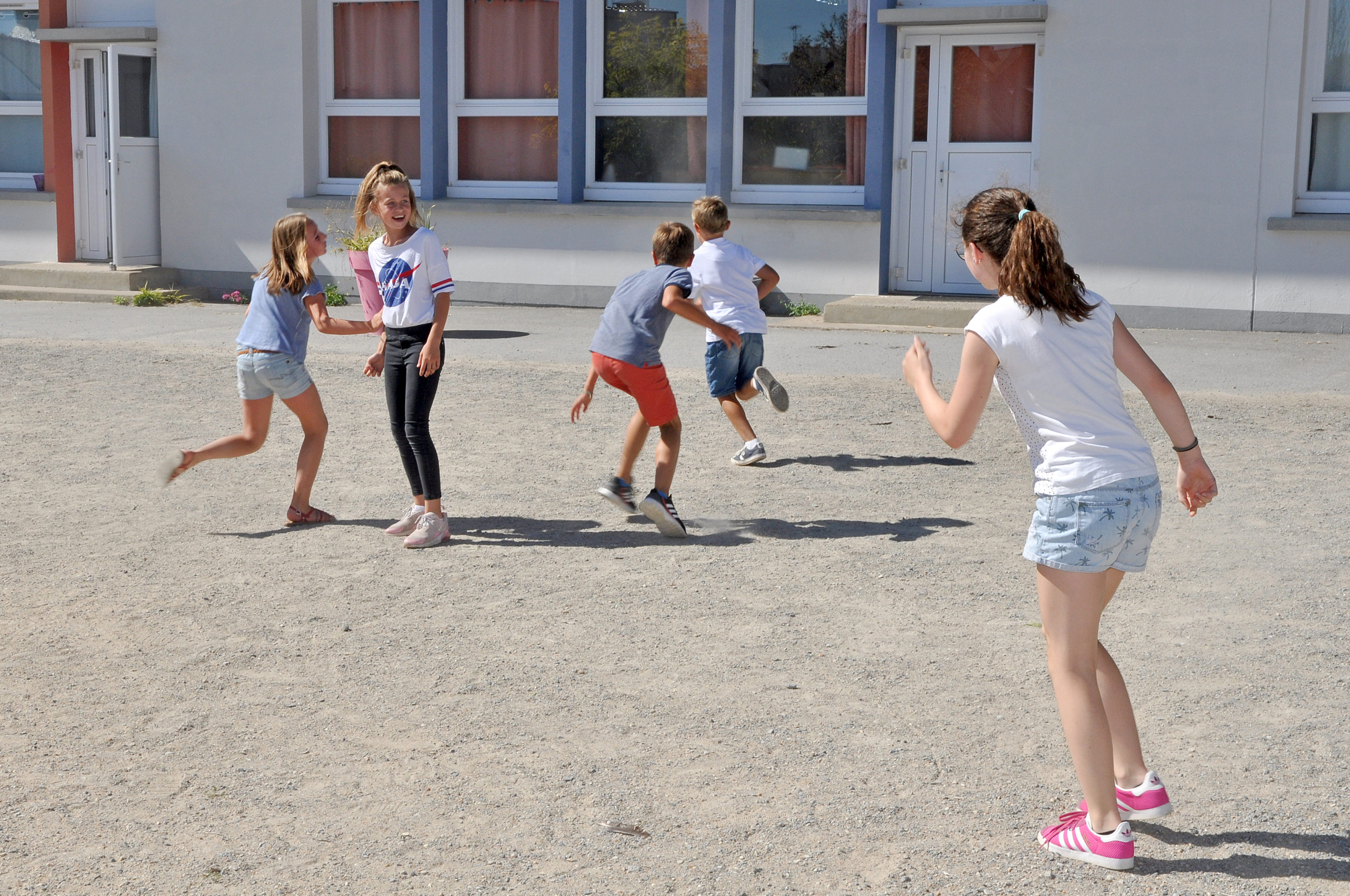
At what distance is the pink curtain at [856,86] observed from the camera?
527 inches

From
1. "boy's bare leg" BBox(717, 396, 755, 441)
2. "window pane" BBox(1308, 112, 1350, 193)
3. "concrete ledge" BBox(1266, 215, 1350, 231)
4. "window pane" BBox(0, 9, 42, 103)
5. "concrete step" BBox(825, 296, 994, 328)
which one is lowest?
"boy's bare leg" BBox(717, 396, 755, 441)

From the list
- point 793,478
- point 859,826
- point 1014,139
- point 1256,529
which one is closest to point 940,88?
point 1014,139

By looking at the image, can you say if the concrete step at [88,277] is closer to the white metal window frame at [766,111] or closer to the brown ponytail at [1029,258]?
the white metal window frame at [766,111]

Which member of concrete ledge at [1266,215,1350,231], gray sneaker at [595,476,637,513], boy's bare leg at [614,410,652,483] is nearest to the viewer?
gray sneaker at [595,476,637,513]

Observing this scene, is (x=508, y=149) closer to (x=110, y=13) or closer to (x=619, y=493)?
(x=110, y=13)

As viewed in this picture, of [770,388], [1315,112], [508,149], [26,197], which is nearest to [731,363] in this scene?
[770,388]

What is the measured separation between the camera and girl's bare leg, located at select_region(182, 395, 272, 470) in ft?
19.9

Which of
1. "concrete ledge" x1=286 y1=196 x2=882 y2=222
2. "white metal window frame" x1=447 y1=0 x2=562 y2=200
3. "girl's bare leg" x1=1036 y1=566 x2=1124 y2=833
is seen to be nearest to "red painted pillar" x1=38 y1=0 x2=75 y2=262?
"concrete ledge" x1=286 y1=196 x2=882 y2=222

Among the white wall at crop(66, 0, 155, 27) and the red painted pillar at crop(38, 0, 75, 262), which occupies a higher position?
the white wall at crop(66, 0, 155, 27)

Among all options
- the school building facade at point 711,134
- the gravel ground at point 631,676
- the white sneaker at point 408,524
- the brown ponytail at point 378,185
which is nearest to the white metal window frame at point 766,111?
the school building facade at point 711,134

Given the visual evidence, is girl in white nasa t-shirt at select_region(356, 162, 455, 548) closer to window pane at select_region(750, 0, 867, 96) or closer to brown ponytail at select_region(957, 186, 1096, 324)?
brown ponytail at select_region(957, 186, 1096, 324)

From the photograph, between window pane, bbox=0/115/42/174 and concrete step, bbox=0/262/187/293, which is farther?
window pane, bbox=0/115/42/174

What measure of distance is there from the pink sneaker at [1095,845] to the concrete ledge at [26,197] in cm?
1546

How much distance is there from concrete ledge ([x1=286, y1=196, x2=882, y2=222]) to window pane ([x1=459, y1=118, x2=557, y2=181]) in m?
0.42
